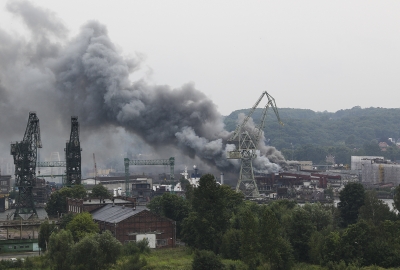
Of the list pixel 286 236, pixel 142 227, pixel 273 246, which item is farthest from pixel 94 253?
pixel 142 227

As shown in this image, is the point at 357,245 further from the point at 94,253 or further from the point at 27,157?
the point at 27,157

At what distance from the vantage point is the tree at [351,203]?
205ft

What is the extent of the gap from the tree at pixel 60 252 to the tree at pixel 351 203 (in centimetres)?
2738

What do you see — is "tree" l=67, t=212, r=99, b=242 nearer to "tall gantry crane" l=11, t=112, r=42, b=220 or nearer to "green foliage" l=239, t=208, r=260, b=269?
"green foliage" l=239, t=208, r=260, b=269

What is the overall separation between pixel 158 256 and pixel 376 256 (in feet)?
47.8

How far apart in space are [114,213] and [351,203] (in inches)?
787

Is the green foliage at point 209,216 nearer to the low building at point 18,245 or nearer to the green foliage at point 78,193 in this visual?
the low building at point 18,245

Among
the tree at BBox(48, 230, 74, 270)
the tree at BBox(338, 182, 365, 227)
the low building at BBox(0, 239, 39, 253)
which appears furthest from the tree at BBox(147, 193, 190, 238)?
the tree at BBox(48, 230, 74, 270)

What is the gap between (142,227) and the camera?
5841 cm

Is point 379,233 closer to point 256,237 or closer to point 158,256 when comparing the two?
point 256,237

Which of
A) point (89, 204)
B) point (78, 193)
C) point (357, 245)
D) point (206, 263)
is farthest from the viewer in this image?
point (78, 193)

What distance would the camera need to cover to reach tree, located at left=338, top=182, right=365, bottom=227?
62.4 metres

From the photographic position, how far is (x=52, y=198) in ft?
266

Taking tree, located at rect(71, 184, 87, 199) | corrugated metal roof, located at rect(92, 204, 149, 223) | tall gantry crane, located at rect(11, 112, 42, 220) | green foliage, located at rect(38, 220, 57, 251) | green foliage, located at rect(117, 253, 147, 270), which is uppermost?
tall gantry crane, located at rect(11, 112, 42, 220)
